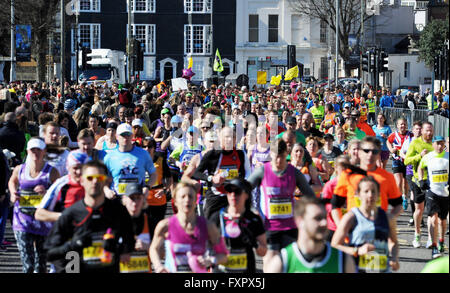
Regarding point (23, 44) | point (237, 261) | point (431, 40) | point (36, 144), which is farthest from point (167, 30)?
point (237, 261)

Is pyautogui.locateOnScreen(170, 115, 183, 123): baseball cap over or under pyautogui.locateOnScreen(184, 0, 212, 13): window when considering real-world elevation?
under

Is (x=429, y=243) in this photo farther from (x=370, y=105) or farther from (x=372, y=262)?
(x=370, y=105)

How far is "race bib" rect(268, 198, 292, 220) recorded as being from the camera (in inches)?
340

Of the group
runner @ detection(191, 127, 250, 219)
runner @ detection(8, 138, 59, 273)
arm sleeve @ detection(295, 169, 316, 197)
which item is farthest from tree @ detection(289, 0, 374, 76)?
runner @ detection(8, 138, 59, 273)

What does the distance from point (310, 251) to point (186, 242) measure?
119 cm

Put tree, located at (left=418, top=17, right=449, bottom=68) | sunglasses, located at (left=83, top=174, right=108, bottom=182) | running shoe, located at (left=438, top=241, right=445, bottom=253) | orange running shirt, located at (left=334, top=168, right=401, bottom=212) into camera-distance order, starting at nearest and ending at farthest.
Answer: sunglasses, located at (left=83, top=174, right=108, bottom=182) → orange running shirt, located at (left=334, top=168, right=401, bottom=212) → running shoe, located at (left=438, top=241, right=445, bottom=253) → tree, located at (left=418, top=17, right=449, bottom=68)

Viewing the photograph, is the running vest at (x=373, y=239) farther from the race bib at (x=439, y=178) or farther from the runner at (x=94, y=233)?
the race bib at (x=439, y=178)

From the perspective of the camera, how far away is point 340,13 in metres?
64.8

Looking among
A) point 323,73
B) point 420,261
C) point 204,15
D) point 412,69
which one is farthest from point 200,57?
point 420,261

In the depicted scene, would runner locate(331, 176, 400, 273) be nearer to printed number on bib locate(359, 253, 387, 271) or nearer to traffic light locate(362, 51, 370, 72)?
printed number on bib locate(359, 253, 387, 271)

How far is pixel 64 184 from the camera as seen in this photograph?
802cm

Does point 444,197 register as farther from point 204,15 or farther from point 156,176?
point 204,15

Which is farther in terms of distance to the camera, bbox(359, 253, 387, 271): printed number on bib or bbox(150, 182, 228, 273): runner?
bbox(359, 253, 387, 271): printed number on bib

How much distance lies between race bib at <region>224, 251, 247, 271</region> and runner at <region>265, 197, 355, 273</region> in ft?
3.58
